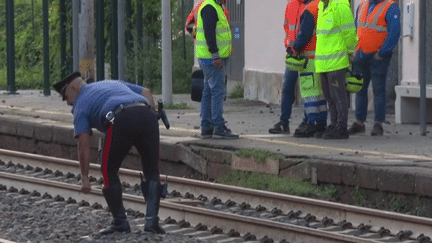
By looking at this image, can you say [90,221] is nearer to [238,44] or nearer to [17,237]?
[17,237]

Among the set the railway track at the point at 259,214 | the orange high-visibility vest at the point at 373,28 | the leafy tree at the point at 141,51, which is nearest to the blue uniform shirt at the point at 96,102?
the railway track at the point at 259,214

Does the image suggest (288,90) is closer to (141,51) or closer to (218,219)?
(218,219)

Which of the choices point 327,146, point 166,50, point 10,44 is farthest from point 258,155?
point 10,44

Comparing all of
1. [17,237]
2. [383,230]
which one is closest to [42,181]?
[17,237]

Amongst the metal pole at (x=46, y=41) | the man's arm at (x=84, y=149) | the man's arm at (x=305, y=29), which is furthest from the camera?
the metal pole at (x=46, y=41)

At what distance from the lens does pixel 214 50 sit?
40.7ft

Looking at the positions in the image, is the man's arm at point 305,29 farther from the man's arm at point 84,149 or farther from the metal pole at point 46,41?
the metal pole at point 46,41

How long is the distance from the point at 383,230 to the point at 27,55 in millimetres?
25452

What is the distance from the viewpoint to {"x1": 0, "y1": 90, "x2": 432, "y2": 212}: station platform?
1030cm

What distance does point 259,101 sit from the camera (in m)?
20.5

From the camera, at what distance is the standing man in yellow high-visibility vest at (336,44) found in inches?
494

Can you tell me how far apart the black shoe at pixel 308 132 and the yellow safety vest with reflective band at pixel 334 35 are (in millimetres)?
925

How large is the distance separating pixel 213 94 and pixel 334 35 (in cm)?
146

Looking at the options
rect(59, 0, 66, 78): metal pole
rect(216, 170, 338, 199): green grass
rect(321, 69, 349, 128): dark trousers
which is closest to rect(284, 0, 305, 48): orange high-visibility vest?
rect(321, 69, 349, 128): dark trousers
